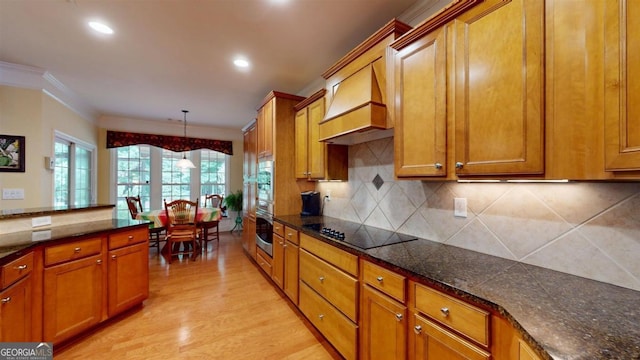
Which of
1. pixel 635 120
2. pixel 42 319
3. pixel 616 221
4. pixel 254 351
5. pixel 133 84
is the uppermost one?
pixel 133 84

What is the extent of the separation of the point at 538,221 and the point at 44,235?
3.34 m

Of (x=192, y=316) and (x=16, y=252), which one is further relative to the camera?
(x=192, y=316)

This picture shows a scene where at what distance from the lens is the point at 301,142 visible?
309 centimetres

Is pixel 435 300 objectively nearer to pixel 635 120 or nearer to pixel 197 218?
pixel 635 120

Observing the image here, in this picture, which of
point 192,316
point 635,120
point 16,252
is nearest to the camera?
point 635,120

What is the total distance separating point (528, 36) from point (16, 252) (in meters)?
3.00

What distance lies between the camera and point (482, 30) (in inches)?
48.2

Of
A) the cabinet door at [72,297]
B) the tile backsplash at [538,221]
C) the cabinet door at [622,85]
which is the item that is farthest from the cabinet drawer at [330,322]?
the cabinet door at [72,297]

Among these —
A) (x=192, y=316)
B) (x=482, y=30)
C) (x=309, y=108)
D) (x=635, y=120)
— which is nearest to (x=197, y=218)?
(x=192, y=316)

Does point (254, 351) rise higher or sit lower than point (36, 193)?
lower

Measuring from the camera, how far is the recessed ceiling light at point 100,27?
2.17m

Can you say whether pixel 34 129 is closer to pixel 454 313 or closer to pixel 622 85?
pixel 454 313

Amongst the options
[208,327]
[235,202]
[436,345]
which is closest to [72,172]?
[235,202]

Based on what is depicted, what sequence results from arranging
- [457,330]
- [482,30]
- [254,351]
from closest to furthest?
[457,330] → [482,30] → [254,351]
